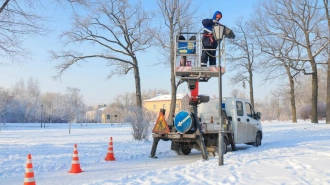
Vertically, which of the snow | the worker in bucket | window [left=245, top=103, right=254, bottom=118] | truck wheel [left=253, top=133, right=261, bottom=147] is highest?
the worker in bucket

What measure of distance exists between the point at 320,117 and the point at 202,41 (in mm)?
46248

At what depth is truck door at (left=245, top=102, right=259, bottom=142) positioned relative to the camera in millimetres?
13883

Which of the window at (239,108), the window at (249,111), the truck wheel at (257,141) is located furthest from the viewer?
the truck wheel at (257,141)

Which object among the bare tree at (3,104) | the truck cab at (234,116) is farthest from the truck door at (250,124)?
the bare tree at (3,104)

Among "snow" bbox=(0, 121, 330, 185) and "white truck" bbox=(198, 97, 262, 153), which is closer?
"snow" bbox=(0, 121, 330, 185)

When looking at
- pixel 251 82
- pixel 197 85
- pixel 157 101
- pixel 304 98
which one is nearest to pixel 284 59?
pixel 251 82

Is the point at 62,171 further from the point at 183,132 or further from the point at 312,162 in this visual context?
the point at 312,162

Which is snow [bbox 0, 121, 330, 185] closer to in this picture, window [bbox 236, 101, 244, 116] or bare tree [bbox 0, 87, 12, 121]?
window [bbox 236, 101, 244, 116]

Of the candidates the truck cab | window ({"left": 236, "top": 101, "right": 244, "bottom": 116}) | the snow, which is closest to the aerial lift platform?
the snow

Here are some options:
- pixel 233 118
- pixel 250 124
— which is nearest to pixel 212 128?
pixel 233 118

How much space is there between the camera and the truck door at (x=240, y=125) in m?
13.0

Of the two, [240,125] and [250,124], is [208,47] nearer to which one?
[240,125]

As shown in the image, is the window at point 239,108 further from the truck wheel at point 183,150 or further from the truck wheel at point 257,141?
the truck wheel at point 183,150

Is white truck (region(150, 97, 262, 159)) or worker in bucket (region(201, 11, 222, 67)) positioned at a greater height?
worker in bucket (region(201, 11, 222, 67))
